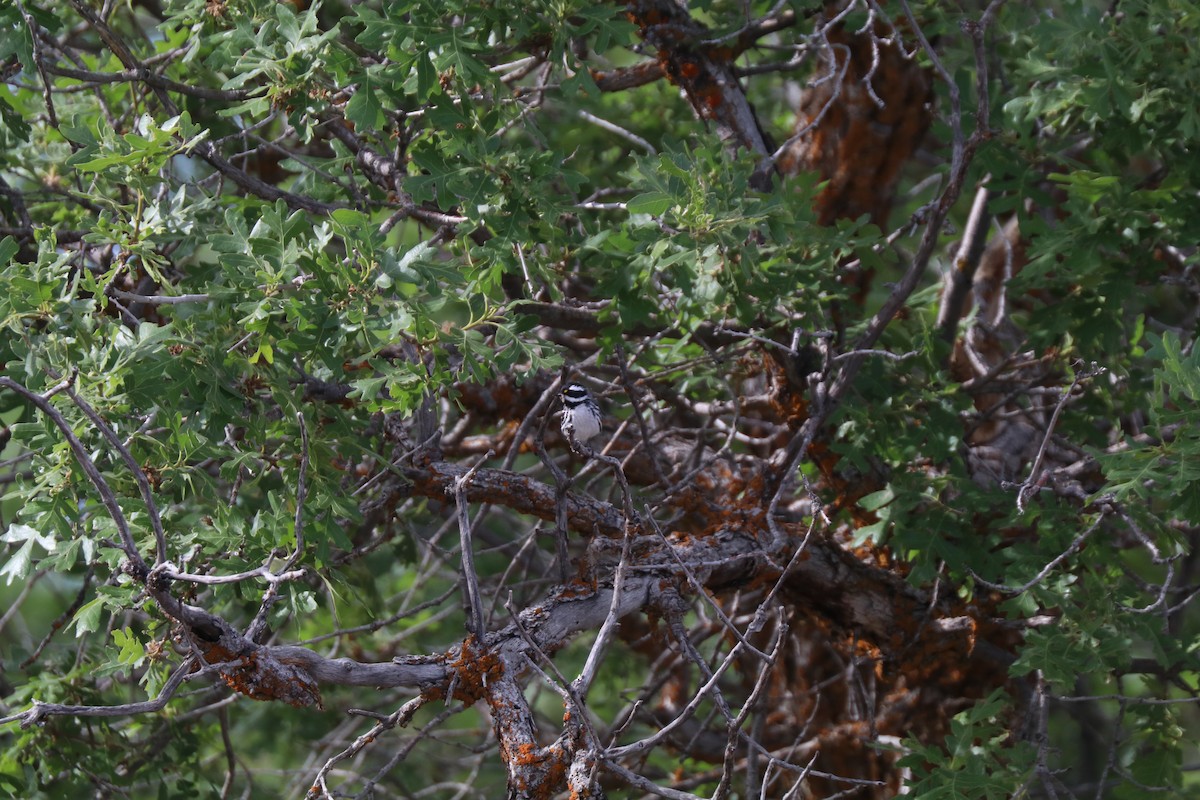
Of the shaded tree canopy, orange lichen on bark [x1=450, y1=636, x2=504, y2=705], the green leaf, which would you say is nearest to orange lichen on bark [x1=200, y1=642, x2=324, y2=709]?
the shaded tree canopy

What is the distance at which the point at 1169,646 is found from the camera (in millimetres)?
3764

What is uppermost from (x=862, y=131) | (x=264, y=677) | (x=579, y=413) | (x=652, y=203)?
(x=652, y=203)

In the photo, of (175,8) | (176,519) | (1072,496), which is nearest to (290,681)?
(176,519)

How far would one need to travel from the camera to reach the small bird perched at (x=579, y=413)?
3.87m

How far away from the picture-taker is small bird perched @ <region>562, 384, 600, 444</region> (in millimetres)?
3867

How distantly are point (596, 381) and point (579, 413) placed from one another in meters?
0.37

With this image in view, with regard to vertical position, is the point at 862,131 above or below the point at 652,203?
below

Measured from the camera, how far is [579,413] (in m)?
3.90

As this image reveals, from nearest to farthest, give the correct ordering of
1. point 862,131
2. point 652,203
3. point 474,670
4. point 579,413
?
point 474,670 < point 652,203 < point 579,413 < point 862,131

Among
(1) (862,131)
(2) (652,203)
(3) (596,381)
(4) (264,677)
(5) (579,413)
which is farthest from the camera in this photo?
(1) (862,131)

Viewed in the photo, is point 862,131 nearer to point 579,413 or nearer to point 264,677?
point 579,413

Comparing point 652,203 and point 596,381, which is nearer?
point 652,203

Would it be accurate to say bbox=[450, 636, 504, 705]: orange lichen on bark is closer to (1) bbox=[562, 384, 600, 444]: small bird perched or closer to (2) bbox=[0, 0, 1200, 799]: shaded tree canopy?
(2) bbox=[0, 0, 1200, 799]: shaded tree canopy

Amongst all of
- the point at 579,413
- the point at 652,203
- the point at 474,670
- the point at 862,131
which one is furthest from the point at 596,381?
the point at 862,131
